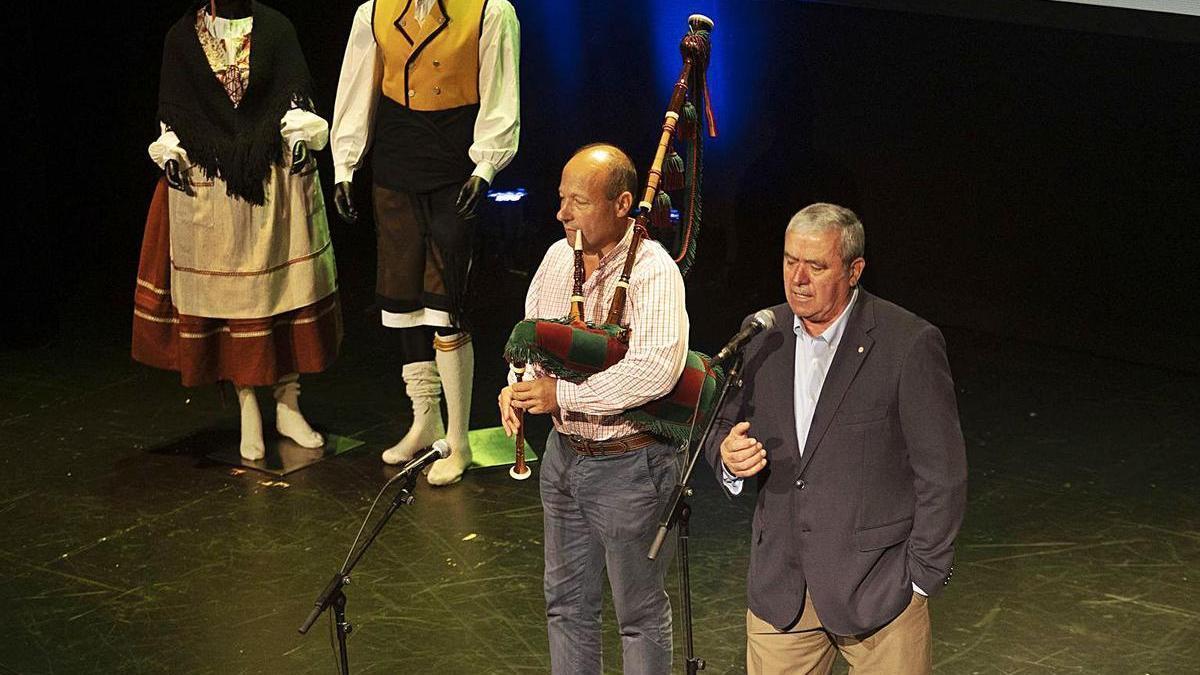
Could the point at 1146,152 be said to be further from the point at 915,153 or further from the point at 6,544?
the point at 6,544

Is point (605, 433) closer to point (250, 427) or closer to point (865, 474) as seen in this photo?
point (865, 474)

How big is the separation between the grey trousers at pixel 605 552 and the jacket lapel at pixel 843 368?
0.54 m

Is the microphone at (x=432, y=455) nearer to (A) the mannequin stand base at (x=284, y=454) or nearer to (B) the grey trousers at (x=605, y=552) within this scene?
(B) the grey trousers at (x=605, y=552)

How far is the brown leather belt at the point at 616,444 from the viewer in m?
3.50

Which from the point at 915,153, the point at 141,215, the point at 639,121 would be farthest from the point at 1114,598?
the point at 141,215

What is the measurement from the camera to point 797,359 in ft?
10.3

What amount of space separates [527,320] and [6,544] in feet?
8.69

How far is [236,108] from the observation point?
549 cm

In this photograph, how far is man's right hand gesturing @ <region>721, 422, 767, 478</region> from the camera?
3002mm

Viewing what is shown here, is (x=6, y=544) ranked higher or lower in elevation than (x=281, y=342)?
lower

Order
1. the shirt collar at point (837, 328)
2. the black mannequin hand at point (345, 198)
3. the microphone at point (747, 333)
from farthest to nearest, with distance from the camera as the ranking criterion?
the black mannequin hand at point (345, 198) → the shirt collar at point (837, 328) → the microphone at point (747, 333)

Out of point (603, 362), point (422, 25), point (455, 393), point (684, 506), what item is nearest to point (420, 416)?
point (455, 393)

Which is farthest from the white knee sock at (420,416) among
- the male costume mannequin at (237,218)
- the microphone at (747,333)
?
the microphone at (747,333)

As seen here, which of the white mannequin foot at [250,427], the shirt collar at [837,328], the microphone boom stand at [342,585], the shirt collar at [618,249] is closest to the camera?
the shirt collar at [837,328]
